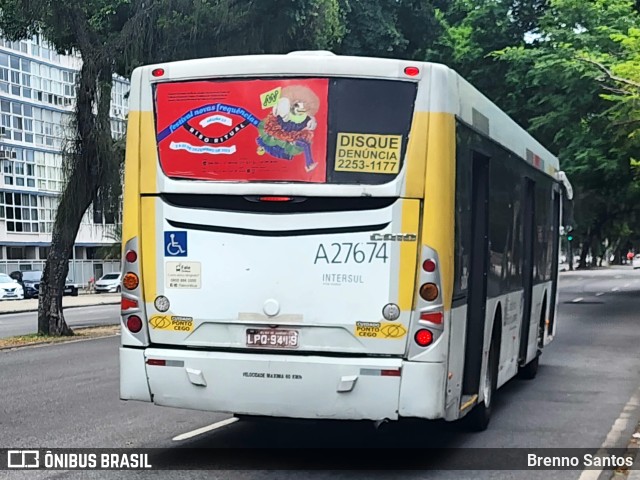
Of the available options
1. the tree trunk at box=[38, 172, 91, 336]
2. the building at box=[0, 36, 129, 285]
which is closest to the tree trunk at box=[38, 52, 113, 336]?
the tree trunk at box=[38, 172, 91, 336]

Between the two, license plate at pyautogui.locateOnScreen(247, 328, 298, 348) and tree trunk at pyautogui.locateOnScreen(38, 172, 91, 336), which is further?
tree trunk at pyautogui.locateOnScreen(38, 172, 91, 336)

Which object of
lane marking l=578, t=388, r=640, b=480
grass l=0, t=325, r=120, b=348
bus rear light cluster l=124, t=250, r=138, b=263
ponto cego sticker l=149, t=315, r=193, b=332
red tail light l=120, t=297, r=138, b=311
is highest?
bus rear light cluster l=124, t=250, r=138, b=263

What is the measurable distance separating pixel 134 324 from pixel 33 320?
24.2 m

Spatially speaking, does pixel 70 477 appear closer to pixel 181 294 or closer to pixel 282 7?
pixel 181 294

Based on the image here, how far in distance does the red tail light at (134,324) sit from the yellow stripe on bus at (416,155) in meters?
2.39

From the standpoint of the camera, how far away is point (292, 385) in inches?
284

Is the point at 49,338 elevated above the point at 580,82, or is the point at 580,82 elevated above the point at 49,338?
the point at 580,82

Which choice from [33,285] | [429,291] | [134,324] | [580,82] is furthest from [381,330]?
[33,285]

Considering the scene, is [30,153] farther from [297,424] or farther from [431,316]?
[431,316]

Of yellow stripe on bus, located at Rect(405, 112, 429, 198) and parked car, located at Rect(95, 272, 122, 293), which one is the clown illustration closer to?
yellow stripe on bus, located at Rect(405, 112, 429, 198)

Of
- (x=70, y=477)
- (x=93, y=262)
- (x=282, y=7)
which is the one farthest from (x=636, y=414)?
(x=93, y=262)

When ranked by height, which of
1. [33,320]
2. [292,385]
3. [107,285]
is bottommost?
[107,285]

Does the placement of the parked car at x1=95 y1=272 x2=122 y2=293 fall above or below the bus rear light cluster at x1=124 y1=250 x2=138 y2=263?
below

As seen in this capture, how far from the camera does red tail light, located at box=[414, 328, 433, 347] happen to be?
7125mm
